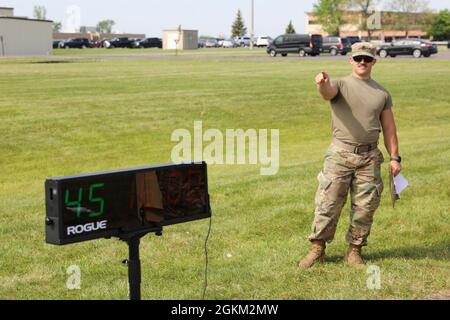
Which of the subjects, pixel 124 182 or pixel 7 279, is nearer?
pixel 124 182

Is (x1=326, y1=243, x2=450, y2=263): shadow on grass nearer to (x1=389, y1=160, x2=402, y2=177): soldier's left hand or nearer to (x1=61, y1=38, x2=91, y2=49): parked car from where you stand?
(x1=389, y1=160, x2=402, y2=177): soldier's left hand

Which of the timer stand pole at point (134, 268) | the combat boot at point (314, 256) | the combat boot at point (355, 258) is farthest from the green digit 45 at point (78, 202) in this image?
the combat boot at point (355, 258)

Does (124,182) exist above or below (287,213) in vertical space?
above

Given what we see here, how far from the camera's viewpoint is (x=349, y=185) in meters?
6.12

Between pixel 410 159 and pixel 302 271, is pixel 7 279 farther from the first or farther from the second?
pixel 410 159

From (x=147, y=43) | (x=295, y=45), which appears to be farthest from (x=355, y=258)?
(x=147, y=43)

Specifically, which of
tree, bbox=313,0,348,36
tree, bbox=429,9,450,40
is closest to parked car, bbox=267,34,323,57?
tree, bbox=313,0,348,36

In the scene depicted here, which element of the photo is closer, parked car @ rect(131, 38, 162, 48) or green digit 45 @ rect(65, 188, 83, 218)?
green digit 45 @ rect(65, 188, 83, 218)

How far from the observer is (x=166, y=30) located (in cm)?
9481

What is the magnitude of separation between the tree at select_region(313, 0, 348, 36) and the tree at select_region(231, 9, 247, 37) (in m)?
35.8

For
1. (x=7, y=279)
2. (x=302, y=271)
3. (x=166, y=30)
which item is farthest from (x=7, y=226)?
(x=166, y=30)

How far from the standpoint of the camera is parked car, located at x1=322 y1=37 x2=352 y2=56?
194 ft

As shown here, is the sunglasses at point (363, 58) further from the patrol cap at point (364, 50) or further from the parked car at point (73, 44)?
the parked car at point (73, 44)

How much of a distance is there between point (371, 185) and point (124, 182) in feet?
8.16
